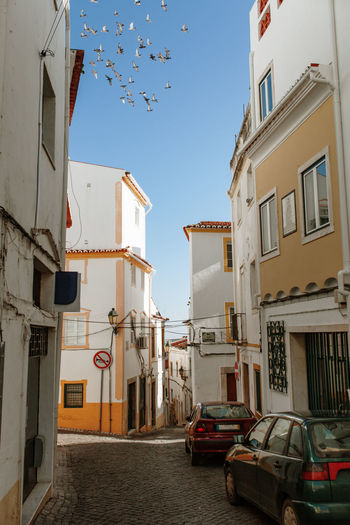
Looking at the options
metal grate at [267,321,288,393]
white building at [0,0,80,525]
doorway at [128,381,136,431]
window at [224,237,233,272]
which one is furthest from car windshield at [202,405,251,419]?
window at [224,237,233,272]

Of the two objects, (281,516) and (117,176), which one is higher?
(117,176)

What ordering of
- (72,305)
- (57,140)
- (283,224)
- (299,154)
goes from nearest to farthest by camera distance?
(72,305)
(57,140)
(299,154)
(283,224)

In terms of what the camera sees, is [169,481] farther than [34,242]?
Yes

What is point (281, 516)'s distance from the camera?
5.55 metres

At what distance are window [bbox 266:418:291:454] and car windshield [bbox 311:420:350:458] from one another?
546mm

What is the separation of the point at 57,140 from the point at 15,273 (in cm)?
416

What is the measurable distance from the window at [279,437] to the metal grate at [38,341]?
3.47 m

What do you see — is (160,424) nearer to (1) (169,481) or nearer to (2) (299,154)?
(1) (169,481)

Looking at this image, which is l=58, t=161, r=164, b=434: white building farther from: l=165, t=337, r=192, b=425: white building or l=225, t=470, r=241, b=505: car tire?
l=225, t=470, r=241, b=505: car tire

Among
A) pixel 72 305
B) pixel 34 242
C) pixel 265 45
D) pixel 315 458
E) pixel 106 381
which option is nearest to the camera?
pixel 315 458

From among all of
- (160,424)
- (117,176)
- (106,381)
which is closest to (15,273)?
(106,381)

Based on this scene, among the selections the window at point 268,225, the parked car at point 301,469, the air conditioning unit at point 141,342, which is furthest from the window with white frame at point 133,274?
the parked car at point 301,469

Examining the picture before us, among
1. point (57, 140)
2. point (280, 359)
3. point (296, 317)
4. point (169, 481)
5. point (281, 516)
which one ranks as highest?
point (57, 140)

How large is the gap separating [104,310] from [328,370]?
1488cm
